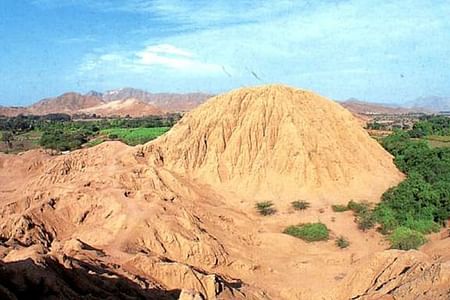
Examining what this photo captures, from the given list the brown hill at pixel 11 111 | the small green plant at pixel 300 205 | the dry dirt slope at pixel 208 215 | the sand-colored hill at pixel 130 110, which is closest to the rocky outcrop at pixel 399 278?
the dry dirt slope at pixel 208 215

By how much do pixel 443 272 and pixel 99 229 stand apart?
13.9 metres

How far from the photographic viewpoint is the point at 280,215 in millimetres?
28094

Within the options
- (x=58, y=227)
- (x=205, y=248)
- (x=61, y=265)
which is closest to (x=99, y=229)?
(x=58, y=227)

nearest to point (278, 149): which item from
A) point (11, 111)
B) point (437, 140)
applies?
point (437, 140)

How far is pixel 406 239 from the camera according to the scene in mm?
23531

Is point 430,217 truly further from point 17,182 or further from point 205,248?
point 17,182

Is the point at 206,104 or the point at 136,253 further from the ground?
the point at 206,104

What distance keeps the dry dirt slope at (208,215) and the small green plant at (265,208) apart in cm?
43

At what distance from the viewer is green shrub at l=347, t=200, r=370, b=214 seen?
28.0m

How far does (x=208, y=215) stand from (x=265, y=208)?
3.79 meters

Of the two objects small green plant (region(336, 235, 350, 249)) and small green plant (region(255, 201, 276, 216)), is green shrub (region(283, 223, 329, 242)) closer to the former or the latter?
small green plant (region(336, 235, 350, 249))

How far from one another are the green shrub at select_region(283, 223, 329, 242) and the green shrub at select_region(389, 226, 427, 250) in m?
3.05

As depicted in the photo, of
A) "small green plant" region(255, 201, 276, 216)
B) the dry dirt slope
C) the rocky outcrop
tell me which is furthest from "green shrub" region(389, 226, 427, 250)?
Result: "small green plant" region(255, 201, 276, 216)

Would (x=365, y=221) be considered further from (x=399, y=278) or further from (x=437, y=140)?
(x=437, y=140)
